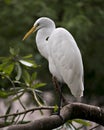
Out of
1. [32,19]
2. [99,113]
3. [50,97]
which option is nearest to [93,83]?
[50,97]

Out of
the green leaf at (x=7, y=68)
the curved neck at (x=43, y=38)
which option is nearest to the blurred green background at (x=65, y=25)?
A: the curved neck at (x=43, y=38)

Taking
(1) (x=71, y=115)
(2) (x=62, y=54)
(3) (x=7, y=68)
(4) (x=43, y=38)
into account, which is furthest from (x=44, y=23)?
(1) (x=71, y=115)

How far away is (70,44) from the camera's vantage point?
9.55ft

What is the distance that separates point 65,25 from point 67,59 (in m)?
3.32

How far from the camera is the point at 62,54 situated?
9.71 ft

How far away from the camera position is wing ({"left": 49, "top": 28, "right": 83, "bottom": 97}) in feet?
9.32

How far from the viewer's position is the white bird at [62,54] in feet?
9.34

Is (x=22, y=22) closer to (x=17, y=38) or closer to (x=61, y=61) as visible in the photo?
(x=17, y=38)

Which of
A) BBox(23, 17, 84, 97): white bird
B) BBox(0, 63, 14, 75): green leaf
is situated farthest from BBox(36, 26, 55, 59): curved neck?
BBox(0, 63, 14, 75): green leaf

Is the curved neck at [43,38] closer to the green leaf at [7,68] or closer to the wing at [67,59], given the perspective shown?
the wing at [67,59]

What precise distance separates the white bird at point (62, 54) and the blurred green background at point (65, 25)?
3.07 m

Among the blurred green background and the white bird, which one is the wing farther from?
the blurred green background

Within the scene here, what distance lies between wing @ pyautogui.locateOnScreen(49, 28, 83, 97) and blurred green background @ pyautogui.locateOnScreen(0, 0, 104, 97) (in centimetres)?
315

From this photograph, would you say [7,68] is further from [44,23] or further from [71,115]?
[71,115]
